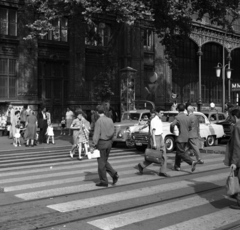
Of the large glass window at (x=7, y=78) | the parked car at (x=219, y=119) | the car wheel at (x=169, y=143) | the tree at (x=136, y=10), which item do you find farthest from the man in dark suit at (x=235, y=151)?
the large glass window at (x=7, y=78)

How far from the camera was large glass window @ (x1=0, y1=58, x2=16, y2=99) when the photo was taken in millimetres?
25844

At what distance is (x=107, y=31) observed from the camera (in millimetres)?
31172

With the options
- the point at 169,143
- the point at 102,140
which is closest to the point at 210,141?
the point at 169,143

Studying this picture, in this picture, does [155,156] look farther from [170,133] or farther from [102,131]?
[170,133]

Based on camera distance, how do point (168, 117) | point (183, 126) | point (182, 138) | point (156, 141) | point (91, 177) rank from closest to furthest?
point (91, 177)
point (156, 141)
point (182, 138)
point (183, 126)
point (168, 117)

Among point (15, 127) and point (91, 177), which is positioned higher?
point (15, 127)

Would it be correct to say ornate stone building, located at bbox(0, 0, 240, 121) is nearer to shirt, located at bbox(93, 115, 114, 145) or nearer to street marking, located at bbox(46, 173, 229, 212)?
shirt, located at bbox(93, 115, 114, 145)

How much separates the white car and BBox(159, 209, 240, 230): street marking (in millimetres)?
8670

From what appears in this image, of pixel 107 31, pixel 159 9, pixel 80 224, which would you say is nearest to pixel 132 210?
pixel 80 224

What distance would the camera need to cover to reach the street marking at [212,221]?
5852 millimetres

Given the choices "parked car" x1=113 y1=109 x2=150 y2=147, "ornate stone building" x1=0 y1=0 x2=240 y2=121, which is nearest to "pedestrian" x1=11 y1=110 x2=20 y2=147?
"parked car" x1=113 y1=109 x2=150 y2=147

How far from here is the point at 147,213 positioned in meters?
6.59

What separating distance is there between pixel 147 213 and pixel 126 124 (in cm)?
1079

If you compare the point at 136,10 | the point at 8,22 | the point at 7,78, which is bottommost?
the point at 7,78
